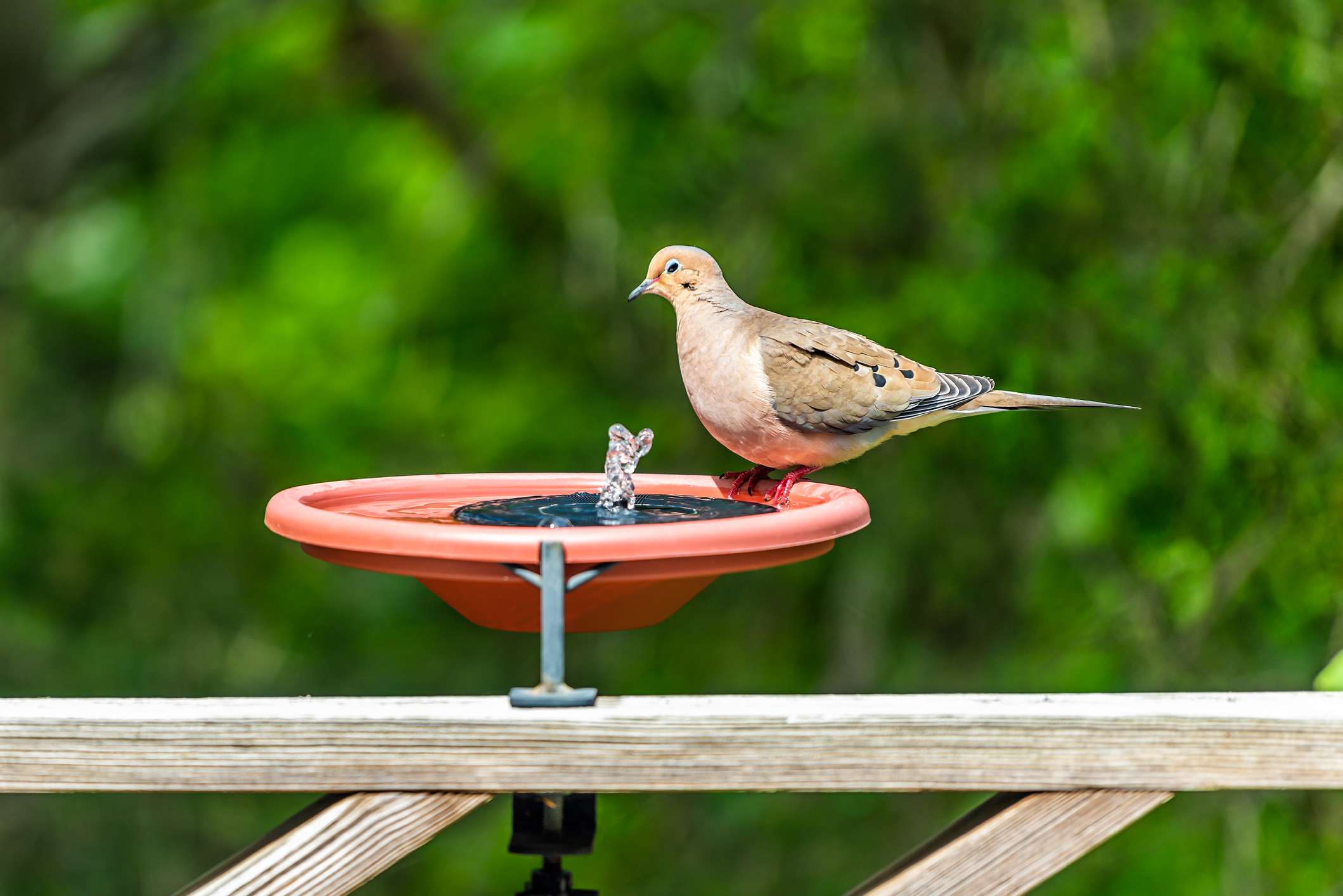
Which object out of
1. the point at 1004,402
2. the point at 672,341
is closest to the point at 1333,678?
the point at 1004,402

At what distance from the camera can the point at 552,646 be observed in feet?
4.63

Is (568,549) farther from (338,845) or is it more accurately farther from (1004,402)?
(1004,402)

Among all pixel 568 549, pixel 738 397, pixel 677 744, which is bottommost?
pixel 677 744

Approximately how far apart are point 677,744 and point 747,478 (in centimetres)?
110

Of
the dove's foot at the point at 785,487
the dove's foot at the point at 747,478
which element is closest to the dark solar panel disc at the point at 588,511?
the dove's foot at the point at 785,487

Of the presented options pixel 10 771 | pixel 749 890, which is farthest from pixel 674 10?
pixel 10 771

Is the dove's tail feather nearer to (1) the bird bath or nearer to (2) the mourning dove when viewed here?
(2) the mourning dove

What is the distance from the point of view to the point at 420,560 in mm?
1537

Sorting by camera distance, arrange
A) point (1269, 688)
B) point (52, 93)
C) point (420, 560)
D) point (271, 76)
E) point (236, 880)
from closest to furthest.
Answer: point (236, 880) < point (420, 560) < point (1269, 688) < point (271, 76) < point (52, 93)

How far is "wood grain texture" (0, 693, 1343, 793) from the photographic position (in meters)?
1.39

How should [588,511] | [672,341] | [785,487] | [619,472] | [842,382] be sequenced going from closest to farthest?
[588,511] < [619,472] < [785,487] < [842,382] < [672,341]

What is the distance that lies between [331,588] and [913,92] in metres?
2.33

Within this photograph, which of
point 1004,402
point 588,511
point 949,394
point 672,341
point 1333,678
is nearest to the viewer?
point 1333,678

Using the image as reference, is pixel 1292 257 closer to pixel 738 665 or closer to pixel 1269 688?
pixel 1269 688
